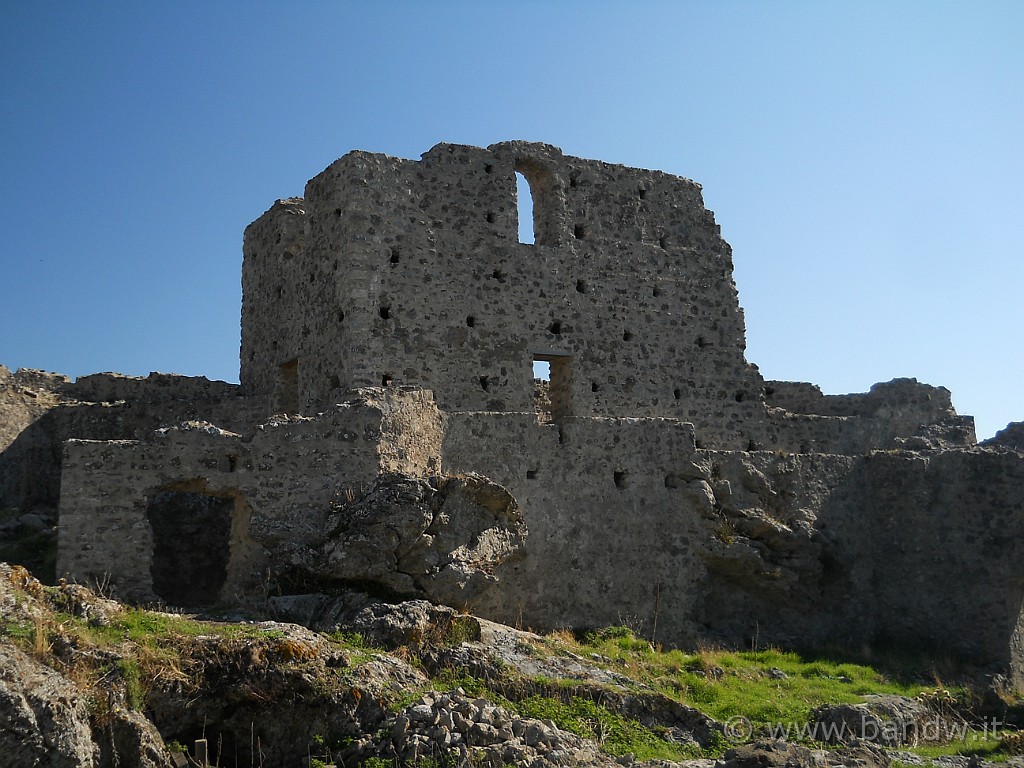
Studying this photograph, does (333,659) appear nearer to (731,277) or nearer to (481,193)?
(481,193)

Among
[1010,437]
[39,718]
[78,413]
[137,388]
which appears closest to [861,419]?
[1010,437]

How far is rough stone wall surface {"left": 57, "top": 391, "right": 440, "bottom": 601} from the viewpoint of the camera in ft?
43.7

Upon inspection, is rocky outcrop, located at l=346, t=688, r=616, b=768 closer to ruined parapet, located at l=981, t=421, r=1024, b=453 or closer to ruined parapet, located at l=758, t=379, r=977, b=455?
ruined parapet, located at l=758, t=379, r=977, b=455

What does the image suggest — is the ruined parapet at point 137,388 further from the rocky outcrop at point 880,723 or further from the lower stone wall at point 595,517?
the rocky outcrop at point 880,723

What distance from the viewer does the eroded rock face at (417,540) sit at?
13.6m

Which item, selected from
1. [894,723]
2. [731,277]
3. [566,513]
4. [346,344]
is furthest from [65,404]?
[894,723]

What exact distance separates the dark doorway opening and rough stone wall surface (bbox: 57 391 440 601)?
3073mm

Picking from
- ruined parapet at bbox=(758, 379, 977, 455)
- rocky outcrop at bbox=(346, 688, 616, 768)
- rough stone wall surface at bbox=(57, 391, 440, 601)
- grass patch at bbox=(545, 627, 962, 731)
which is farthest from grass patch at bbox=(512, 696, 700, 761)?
ruined parapet at bbox=(758, 379, 977, 455)

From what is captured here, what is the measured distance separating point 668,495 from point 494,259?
538cm

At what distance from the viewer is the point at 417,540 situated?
45.6 feet

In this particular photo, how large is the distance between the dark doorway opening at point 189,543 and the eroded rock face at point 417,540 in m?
3.91

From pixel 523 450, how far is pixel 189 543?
225 inches

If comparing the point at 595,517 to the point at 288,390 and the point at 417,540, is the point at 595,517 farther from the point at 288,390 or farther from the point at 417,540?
the point at 288,390

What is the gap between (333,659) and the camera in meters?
11.1
